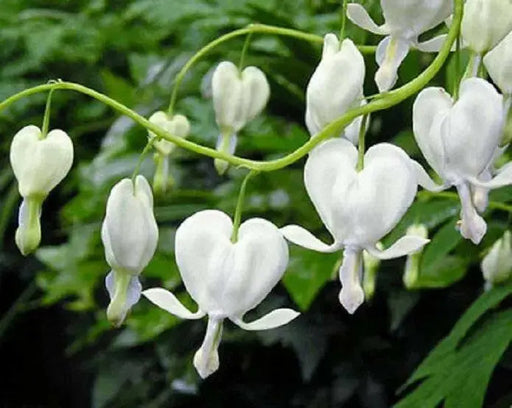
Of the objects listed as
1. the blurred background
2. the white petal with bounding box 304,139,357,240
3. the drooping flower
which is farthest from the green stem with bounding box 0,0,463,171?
the blurred background

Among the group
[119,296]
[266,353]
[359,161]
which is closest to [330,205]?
[359,161]

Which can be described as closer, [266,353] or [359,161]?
[359,161]

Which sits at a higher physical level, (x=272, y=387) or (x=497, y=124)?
(x=497, y=124)

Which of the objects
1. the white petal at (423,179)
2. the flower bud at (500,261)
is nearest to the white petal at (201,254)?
the white petal at (423,179)

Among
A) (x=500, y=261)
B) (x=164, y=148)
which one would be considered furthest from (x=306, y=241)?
(x=500, y=261)

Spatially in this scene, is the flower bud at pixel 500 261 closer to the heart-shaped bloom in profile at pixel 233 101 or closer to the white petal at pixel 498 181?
the heart-shaped bloom in profile at pixel 233 101

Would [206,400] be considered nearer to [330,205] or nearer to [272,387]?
[272,387]
